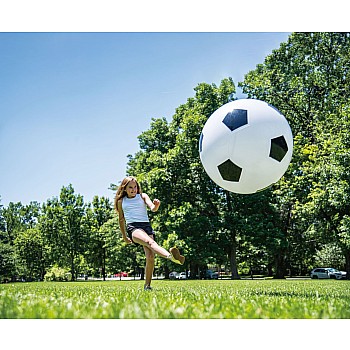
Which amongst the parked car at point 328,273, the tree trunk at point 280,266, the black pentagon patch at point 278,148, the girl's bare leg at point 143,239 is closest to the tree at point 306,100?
the tree trunk at point 280,266

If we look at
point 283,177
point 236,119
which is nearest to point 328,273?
point 283,177

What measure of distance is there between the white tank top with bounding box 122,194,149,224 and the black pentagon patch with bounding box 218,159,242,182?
1303 mm

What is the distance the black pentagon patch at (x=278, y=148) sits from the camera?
5.39 m

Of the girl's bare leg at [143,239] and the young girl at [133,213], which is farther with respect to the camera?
the young girl at [133,213]

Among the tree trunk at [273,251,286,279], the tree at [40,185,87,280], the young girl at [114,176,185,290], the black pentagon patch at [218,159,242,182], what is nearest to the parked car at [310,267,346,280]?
the tree trunk at [273,251,286,279]

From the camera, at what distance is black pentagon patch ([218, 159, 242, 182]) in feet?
17.8

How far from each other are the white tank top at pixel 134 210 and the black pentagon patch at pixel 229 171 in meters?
1.30

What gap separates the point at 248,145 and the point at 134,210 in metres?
1.90

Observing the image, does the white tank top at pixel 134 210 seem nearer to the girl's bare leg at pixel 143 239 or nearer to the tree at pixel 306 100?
the girl's bare leg at pixel 143 239

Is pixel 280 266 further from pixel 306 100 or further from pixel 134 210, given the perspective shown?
pixel 134 210

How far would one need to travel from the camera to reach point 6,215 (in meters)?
44.9

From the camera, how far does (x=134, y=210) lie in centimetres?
591
